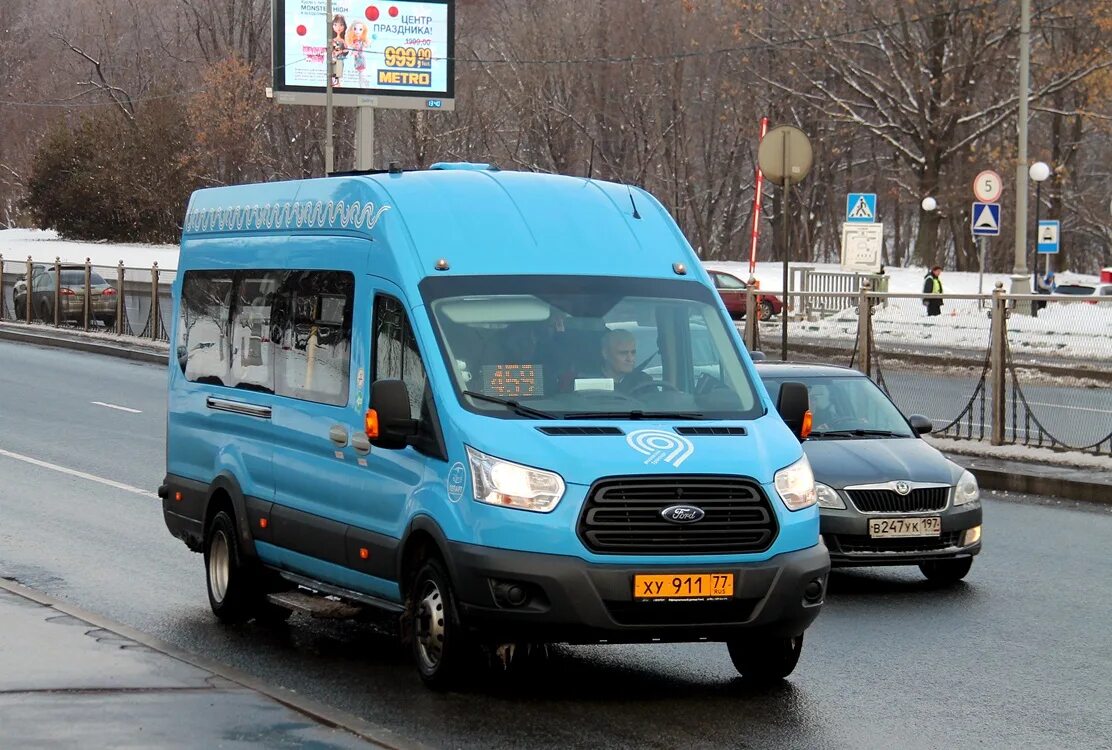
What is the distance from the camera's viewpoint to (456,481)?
7.88m

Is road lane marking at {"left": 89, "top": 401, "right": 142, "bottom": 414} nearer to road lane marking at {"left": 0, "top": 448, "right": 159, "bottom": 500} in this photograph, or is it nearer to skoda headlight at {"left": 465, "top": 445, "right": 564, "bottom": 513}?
road lane marking at {"left": 0, "top": 448, "right": 159, "bottom": 500}

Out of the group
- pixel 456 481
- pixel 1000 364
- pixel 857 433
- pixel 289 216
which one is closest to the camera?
pixel 456 481

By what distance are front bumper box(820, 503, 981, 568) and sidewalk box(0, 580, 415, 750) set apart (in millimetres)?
4677

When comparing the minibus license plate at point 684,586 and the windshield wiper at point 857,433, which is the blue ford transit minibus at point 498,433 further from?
the windshield wiper at point 857,433

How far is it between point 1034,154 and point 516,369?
68664mm

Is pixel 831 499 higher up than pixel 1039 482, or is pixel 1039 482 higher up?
pixel 831 499

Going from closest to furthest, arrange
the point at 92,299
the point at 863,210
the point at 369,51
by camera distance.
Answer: the point at 863,210
the point at 92,299
the point at 369,51

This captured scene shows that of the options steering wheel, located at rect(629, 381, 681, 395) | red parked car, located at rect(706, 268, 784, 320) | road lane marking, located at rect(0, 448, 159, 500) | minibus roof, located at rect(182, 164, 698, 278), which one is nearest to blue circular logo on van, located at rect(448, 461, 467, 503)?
steering wheel, located at rect(629, 381, 681, 395)

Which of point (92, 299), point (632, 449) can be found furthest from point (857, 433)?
point (92, 299)


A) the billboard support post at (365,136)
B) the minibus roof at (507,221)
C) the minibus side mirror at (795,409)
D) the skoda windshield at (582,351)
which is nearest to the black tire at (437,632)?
the skoda windshield at (582,351)

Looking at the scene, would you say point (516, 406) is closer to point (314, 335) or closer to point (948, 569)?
point (314, 335)

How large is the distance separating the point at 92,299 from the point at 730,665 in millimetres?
34248

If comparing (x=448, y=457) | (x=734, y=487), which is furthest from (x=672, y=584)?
(x=448, y=457)

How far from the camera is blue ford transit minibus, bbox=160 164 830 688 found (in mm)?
7684
